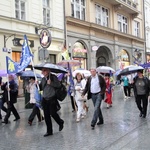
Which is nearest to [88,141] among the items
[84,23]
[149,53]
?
[84,23]

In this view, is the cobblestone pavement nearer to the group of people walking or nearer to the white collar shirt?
the group of people walking

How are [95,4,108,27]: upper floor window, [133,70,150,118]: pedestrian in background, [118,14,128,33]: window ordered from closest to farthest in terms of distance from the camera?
[133,70,150,118]: pedestrian in background → [95,4,108,27]: upper floor window → [118,14,128,33]: window

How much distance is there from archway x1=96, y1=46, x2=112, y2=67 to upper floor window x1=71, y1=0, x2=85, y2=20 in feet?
15.4

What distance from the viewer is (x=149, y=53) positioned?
40656mm

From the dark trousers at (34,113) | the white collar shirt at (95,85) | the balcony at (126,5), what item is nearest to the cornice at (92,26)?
the balcony at (126,5)

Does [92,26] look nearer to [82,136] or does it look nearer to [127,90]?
[127,90]

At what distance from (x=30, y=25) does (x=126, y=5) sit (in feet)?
49.9

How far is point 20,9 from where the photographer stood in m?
18.5

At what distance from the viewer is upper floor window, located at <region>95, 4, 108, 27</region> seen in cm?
2726

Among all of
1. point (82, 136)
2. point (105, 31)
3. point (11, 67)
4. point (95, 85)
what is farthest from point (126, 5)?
point (82, 136)

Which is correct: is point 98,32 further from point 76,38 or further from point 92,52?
point 76,38

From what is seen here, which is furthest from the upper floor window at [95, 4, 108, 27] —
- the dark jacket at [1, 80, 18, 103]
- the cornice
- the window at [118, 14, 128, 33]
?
the dark jacket at [1, 80, 18, 103]

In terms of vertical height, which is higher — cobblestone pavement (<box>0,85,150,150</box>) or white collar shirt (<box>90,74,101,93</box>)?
white collar shirt (<box>90,74,101,93</box>)

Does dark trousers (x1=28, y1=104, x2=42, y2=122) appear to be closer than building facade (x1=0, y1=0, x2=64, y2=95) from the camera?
Yes
